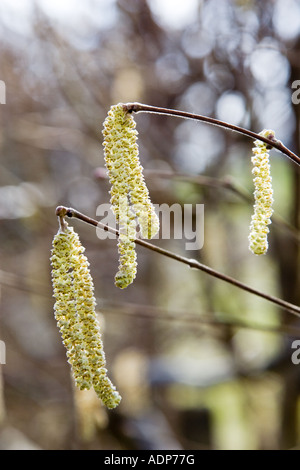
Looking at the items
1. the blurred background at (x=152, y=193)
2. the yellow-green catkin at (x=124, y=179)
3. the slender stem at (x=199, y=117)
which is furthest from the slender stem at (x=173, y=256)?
the blurred background at (x=152, y=193)

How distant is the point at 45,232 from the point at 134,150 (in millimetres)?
2056

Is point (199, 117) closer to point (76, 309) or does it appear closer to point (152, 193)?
point (76, 309)

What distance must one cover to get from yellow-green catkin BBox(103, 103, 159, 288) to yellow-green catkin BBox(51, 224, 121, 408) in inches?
2.0

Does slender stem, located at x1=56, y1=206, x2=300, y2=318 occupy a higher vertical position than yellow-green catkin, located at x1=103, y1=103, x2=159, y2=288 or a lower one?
lower

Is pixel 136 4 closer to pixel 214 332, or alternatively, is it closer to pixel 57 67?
pixel 57 67

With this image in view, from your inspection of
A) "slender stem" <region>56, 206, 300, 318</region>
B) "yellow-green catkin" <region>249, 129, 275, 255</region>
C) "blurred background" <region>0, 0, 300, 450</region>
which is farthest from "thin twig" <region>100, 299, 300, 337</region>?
"yellow-green catkin" <region>249, 129, 275, 255</region>

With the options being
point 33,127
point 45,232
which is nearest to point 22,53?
point 33,127

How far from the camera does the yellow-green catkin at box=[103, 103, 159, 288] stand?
663 mm

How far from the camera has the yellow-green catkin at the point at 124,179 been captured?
0.66m

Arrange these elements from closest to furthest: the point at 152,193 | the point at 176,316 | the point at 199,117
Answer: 1. the point at 199,117
2. the point at 176,316
3. the point at 152,193

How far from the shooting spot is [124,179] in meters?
0.67

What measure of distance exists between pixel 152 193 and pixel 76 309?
1.70 meters

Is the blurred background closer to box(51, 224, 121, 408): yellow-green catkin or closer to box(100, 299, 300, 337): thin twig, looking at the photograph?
box(100, 299, 300, 337): thin twig

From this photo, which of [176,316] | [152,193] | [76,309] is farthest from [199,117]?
[152,193]
